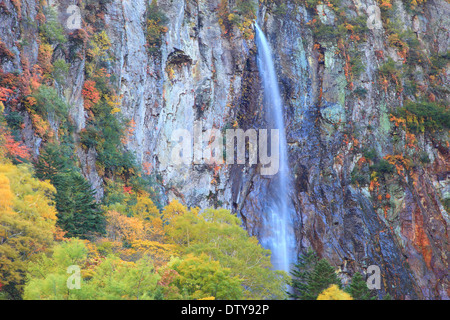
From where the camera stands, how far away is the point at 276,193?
39375mm

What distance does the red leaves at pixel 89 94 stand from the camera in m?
29.4

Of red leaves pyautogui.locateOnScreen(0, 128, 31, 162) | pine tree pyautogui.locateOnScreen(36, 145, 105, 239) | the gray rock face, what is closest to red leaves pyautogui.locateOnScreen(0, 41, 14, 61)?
red leaves pyautogui.locateOnScreen(0, 128, 31, 162)

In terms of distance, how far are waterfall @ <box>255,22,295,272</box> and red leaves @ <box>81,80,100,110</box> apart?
56.2 feet

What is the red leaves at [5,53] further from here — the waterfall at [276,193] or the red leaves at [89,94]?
the waterfall at [276,193]

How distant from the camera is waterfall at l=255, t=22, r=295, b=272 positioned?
37156mm

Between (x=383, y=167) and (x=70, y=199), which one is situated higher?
(x=383, y=167)

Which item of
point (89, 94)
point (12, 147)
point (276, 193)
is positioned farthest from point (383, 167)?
point (12, 147)

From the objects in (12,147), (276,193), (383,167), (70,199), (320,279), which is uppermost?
(383,167)

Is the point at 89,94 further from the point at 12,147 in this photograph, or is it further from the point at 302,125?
the point at 302,125

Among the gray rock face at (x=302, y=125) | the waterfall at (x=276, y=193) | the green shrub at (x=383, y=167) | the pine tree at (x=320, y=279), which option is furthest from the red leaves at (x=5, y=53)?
the green shrub at (x=383, y=167)

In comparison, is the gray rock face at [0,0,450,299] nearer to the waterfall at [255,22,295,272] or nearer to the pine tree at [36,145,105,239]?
the waterfall at [255,22,295,272]

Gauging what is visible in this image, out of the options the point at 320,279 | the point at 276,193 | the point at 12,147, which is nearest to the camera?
the point at 12,147

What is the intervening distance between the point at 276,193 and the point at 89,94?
18.3 metres

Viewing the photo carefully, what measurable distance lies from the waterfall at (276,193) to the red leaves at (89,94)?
17.1 metres
